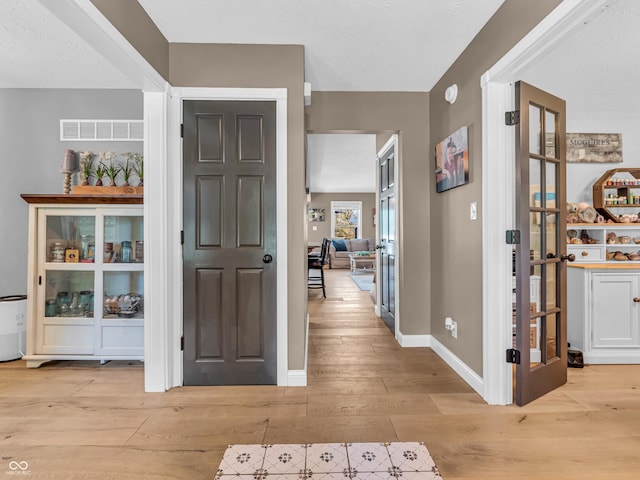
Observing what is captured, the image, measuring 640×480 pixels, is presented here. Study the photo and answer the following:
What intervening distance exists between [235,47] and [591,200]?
12.2ft

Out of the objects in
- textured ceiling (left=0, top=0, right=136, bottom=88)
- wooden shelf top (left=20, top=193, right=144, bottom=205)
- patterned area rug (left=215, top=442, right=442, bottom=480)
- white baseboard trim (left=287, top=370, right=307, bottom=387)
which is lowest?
patterned area rug (left=215, top=442, right=442, bottom=480)

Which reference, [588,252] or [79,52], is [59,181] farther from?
[588,252]

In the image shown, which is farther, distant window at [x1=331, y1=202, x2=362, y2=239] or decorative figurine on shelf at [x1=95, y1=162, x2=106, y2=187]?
distant window at [x1=331, y1=202, x2=362, y2=239]

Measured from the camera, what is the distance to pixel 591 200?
342 centimetres

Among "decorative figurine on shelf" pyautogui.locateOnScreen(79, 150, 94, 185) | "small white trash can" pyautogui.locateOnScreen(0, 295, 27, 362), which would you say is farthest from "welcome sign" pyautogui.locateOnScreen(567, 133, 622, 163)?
"small white trash can" pyautogui.locateOnScreen(0, 295, 27, 362)

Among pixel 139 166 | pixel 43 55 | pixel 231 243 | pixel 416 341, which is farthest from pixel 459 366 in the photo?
pixel 43 55

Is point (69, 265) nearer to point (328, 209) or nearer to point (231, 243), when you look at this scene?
point (231, 243)

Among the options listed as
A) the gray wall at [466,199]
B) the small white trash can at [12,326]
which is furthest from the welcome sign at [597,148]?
the small white trash can at [12,326]

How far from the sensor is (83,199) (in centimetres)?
274

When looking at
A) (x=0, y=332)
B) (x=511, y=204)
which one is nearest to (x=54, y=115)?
(x=0, y=332)

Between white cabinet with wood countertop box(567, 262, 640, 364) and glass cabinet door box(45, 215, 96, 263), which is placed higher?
glass cabinet door box(45, 215, 96, 263)

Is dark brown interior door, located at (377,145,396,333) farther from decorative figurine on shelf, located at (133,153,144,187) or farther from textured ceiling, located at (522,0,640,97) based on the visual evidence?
decorative figurine on shelf, located at (133,153,144,187)

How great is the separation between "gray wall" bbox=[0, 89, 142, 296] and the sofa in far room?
7408 millimetres

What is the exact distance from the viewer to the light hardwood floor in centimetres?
157
